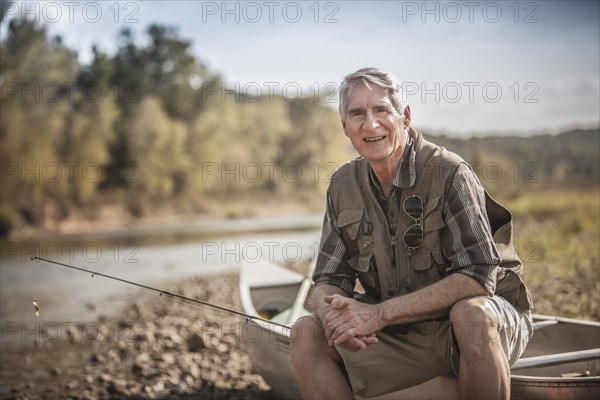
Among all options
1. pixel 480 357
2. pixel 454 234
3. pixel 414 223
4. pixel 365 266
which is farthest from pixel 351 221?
pixel 480 357

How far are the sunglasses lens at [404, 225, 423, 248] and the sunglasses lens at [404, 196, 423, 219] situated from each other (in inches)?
2.5

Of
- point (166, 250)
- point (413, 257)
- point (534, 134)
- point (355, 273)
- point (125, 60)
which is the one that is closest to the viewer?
point (413, 257)

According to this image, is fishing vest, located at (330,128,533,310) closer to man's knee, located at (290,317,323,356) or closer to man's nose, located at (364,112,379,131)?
man's nose, located at (364,112,379,131)

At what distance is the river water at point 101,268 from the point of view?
34.2ft

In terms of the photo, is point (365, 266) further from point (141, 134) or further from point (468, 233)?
point (141, 134)

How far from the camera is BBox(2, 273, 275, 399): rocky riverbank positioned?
5531mm

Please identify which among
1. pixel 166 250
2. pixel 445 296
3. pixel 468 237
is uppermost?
pixel 468 237

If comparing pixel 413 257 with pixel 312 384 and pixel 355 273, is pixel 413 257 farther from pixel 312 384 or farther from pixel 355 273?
pixel 312 384

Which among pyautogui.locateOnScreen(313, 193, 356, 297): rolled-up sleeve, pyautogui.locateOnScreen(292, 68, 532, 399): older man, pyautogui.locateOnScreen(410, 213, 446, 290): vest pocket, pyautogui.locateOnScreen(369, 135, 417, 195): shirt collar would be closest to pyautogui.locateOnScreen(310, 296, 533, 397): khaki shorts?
pyautogui.locateOnScreen(292, 68, 532, 399): older man

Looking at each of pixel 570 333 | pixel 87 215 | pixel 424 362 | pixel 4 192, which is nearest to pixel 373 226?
pixel 424 362

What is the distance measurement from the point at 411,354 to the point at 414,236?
0.62m

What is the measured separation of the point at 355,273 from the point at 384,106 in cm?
99

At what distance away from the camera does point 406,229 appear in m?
2.99

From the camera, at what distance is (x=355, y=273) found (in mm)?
3264
